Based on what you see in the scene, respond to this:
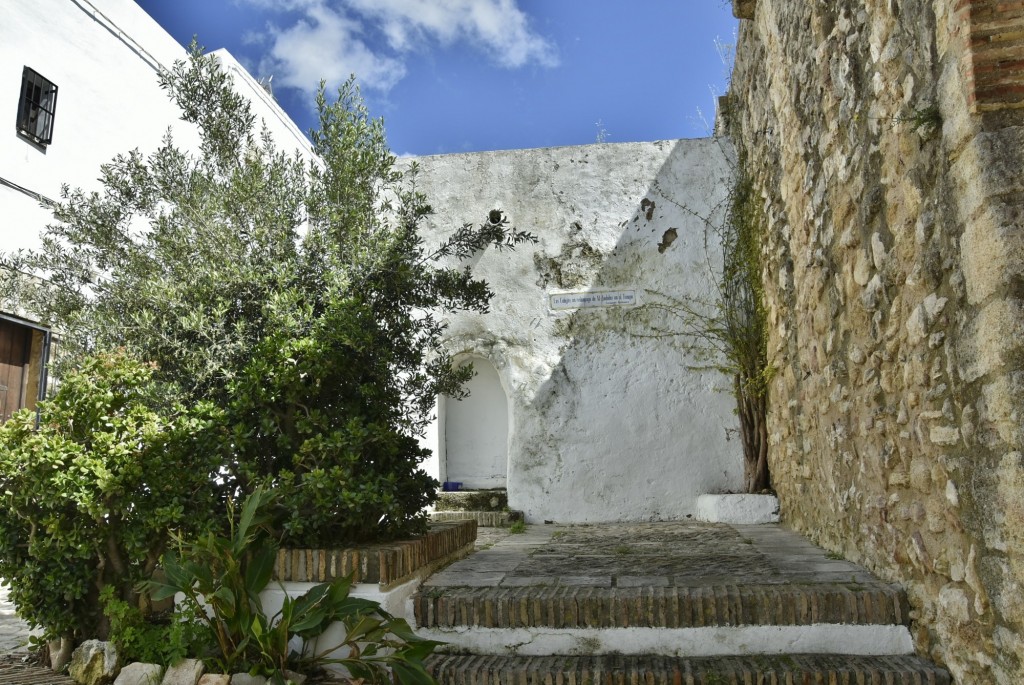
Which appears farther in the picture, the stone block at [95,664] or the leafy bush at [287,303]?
the leafy bush at [287,303]

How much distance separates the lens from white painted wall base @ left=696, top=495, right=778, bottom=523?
607 centimetres

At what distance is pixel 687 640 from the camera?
3004 mm

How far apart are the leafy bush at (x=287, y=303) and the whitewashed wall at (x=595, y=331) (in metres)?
2.96

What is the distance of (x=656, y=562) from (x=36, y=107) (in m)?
6.49

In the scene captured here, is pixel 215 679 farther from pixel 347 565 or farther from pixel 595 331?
pixel 595 331

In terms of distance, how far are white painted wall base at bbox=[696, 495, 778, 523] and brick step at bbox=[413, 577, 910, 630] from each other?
3.07 metres

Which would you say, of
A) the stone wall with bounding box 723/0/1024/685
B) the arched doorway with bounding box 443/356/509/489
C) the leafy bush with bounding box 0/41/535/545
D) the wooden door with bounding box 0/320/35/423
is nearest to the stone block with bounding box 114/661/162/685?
the leafy bush with bounding box 0/41/535/545

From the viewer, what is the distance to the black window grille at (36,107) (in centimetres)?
663

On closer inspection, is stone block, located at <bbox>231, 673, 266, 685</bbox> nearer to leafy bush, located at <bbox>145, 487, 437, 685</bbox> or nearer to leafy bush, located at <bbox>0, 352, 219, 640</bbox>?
leafy bush, located at <bbox>145, 487, 437, 685</bbox>

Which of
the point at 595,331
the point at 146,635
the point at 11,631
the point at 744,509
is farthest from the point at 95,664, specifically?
the point at 595,331

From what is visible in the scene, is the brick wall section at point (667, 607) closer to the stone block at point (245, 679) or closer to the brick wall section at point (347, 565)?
the brick wall section at point (347, 565)

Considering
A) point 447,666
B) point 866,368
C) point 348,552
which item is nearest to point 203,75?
point 348,552

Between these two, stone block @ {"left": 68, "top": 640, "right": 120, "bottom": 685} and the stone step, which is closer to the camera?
stone block @ {"left": 68, "top": 640, "right": 120, "bottom": 685}

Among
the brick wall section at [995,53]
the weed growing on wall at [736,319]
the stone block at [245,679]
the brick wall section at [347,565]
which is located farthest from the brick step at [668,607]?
the weed growing on wall at [736,319]
